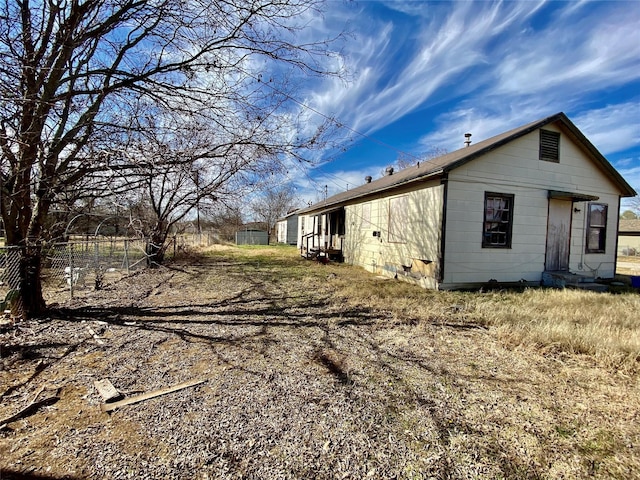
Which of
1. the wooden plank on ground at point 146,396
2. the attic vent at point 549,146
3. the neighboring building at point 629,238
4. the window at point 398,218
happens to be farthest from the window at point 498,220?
the neighboring building at point 629,238

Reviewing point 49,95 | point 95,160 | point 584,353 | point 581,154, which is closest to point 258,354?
point 95,160

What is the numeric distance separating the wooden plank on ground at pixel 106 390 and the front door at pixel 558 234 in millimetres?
10121

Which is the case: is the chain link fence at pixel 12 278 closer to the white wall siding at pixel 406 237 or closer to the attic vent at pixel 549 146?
the white wall siding at pixel 406 237

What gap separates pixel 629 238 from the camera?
30.6 m

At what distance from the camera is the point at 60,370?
10.0 feet

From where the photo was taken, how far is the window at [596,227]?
369 inches

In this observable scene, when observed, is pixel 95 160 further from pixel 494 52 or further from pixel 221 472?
pixel 494 52

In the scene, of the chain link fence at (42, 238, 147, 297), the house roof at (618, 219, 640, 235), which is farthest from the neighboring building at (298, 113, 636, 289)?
the house roof at (618, 219, 640, 235)

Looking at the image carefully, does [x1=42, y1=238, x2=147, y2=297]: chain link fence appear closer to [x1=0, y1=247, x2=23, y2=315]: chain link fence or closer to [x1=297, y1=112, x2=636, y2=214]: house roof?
[x1=0, y1=247, x2=23, y2=315]: chain link fence

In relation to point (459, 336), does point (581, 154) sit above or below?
above

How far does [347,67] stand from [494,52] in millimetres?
6577

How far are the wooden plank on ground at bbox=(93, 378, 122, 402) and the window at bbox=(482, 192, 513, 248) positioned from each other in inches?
318

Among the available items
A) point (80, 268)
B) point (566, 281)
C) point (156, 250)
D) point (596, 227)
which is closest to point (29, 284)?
point (80, 268)

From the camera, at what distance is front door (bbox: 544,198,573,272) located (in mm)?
8688
